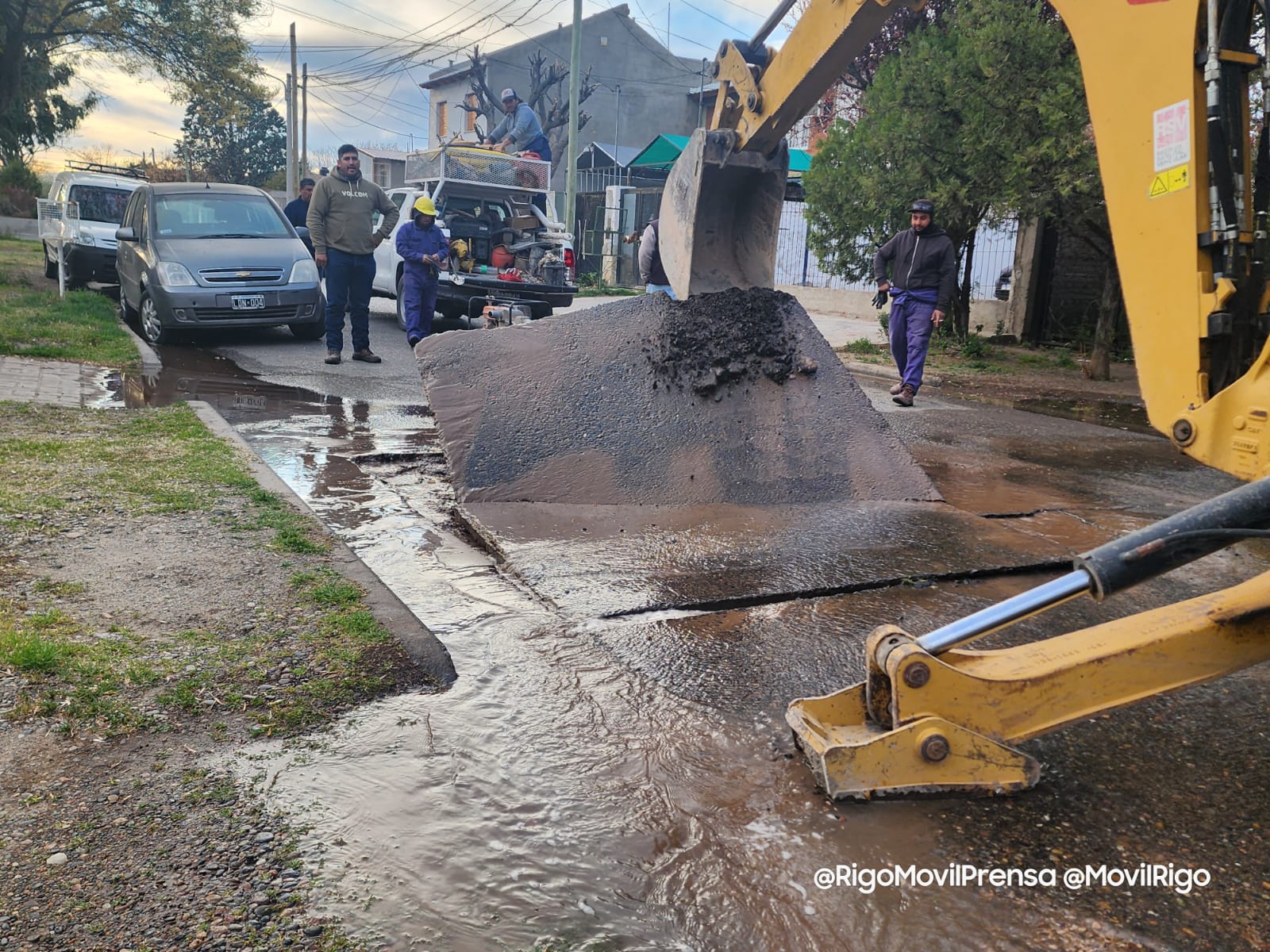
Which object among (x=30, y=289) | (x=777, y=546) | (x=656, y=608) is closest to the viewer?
(x=656, y=608)

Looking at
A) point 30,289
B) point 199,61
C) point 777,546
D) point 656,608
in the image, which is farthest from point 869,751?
point 199,61

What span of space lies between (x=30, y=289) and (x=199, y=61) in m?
8.89

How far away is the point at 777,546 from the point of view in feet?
15.9

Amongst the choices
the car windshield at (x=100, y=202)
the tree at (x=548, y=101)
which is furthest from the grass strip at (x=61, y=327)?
the tree at (x=548, y=101)

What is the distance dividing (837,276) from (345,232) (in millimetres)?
8090

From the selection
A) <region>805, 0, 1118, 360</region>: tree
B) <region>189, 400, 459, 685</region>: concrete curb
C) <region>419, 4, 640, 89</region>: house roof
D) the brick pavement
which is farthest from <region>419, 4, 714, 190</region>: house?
<region>189, 400, 459, 685</region>: concrete curb

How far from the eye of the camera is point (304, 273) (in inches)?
460

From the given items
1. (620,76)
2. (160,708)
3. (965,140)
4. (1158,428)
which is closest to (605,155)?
(620,76)

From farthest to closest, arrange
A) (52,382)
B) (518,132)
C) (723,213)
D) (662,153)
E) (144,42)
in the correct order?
1. (662,153)
2. (144,42)
3. (518,132)
4. (52,382)
5. (723,213)

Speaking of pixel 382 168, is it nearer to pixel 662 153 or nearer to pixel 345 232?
pixel 662 153

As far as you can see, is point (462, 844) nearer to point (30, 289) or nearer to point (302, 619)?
point (302, 619)

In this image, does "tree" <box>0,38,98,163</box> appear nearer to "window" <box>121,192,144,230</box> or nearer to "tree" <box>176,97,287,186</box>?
"window" <box>121,192,144,230</box>

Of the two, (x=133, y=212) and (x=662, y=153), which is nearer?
(x=133, y=212)

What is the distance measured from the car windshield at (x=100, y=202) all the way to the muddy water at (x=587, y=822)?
51.1 feet
